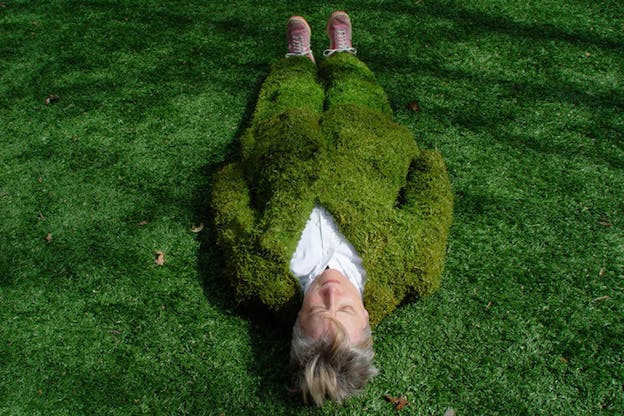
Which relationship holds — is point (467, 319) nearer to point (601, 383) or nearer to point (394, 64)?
point (601, 383)

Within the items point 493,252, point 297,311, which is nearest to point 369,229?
point 297,311

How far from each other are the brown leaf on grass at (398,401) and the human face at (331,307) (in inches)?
18.3

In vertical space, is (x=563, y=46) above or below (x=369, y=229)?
above

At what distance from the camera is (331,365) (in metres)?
2.46

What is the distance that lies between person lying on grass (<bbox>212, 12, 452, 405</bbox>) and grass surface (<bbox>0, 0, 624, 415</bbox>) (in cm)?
32

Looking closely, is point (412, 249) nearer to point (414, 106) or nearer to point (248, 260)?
point (248, 260)

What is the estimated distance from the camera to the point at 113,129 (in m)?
4.45

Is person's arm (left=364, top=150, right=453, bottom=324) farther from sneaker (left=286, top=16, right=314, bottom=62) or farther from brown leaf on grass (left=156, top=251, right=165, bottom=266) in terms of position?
sneaker (left=286, top=16, right=314, bottom=62)

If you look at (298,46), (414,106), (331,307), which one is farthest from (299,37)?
(331,307)

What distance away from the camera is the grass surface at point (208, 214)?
2.87m

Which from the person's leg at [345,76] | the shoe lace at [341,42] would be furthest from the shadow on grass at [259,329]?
the shoe lace at [341,42]

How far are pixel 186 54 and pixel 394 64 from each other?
215cm

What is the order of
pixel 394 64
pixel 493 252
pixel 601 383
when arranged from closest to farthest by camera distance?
pixel 601 383
pixel 493 252
pixel 394 64

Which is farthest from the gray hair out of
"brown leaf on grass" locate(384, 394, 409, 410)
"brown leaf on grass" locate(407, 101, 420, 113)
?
"brown leaf on grass" locate(407, 101, 420, 113)
